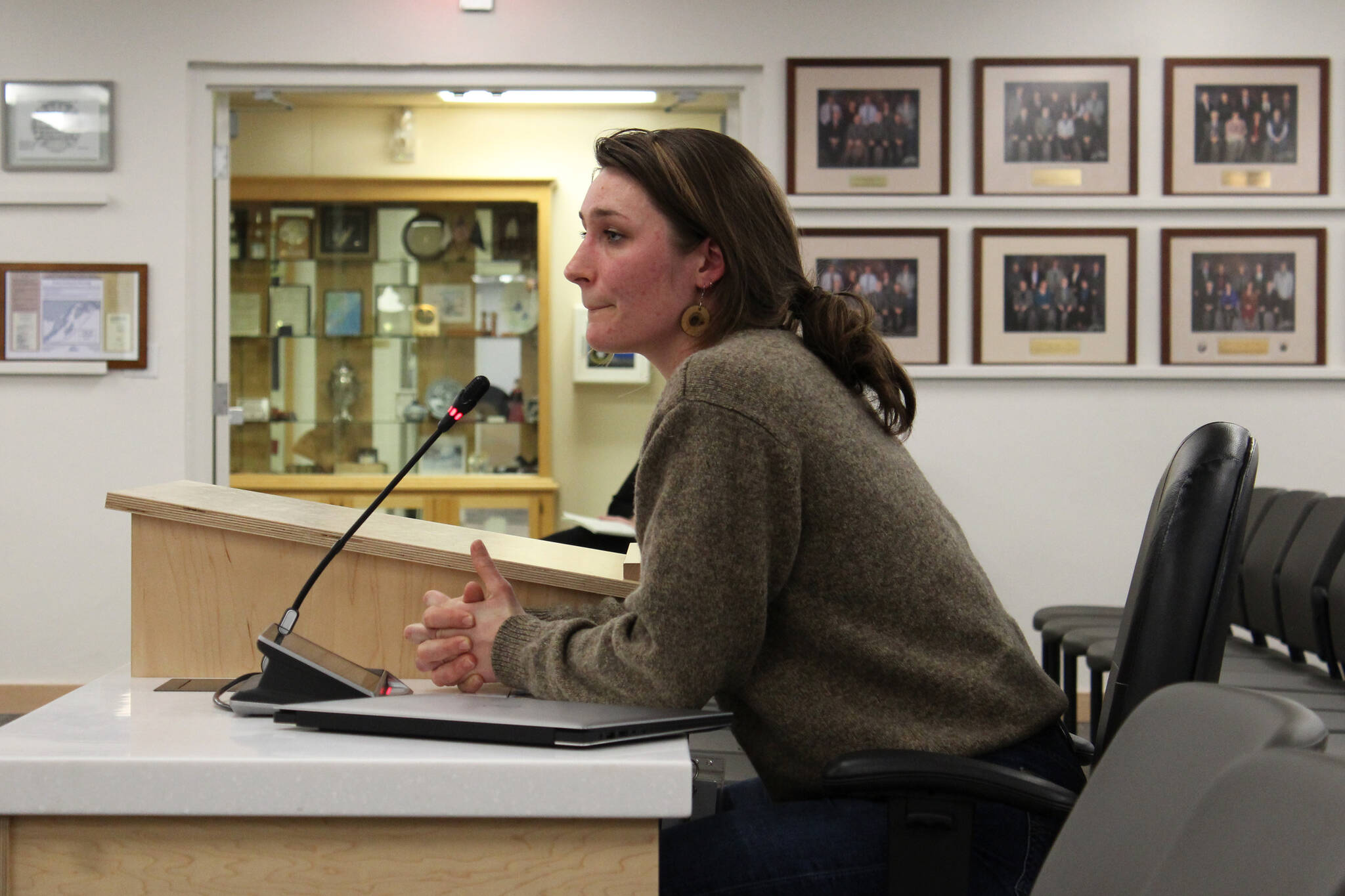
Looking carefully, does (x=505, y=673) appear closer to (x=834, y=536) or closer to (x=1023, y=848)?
(x=834, y=536)

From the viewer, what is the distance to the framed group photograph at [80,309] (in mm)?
3902

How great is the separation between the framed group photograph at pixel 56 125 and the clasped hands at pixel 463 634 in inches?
130

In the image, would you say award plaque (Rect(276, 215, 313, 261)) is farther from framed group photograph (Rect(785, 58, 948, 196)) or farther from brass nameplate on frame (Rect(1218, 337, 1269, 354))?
brass nameplate on frame (Rect(1218, 337, 1269, 354))

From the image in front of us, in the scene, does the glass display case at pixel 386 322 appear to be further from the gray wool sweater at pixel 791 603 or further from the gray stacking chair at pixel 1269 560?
the gray wool sweater at pixel 791 603

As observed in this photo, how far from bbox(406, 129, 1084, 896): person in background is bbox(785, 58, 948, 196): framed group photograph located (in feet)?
8.86

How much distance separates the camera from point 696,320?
4.40 ft

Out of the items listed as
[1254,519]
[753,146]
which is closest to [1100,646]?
[1254,519]

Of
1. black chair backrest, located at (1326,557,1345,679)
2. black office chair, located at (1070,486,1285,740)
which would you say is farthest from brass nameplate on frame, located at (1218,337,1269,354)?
black chair backrest, located at (1326,557,1345,679)

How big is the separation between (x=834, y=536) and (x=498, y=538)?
1.99 ft

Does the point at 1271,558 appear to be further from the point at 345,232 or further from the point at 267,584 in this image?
the point at 345,232

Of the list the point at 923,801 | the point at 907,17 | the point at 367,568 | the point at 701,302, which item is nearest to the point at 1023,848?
the point at 923,801

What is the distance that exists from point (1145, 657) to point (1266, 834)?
92 centimetres

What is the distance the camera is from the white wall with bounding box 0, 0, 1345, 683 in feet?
12.8

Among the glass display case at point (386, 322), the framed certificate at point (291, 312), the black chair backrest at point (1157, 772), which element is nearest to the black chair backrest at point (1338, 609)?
the black chair backrest at point (1157, 772)
